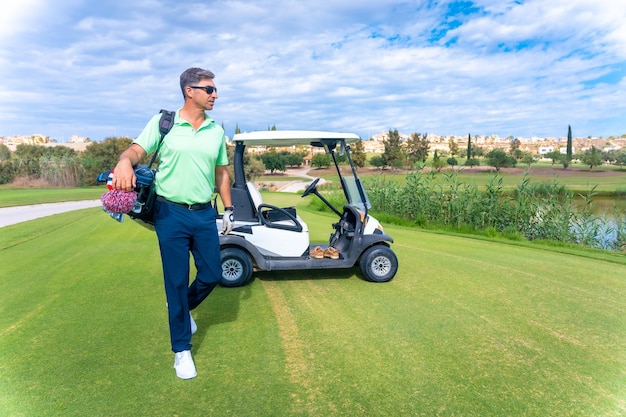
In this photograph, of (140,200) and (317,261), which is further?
(317,261)

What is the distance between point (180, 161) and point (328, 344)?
1764mm

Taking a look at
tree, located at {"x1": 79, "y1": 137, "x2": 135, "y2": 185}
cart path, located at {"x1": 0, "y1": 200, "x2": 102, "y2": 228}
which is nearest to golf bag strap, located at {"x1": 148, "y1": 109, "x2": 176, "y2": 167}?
cart path, located at {"x1": 0, "y1": 200, "x2": 102, "y2": 228}

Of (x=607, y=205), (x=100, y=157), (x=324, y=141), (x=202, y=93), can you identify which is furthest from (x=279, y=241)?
(x=100, y=157)

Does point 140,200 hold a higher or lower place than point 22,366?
higher

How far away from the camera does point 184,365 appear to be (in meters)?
2.87

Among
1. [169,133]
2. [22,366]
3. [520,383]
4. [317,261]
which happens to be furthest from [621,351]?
[22,366]

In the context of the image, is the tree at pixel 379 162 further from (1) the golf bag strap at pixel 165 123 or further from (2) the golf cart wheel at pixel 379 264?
(1) the golf bag strap at pixel 165 123

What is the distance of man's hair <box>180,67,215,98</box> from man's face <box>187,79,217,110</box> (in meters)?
0.03

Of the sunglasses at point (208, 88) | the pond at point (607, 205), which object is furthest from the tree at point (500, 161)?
the sunglasses at point (208, 88)

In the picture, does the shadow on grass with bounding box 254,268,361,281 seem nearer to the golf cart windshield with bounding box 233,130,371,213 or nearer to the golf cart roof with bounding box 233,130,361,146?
the golf cart windshield with bounding box 233,130,371,213

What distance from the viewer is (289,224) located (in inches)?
206

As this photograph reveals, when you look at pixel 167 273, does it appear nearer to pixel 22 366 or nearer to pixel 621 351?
pixel 22 366

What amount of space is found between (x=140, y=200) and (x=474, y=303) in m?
3.30

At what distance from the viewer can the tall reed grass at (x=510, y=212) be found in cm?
940
